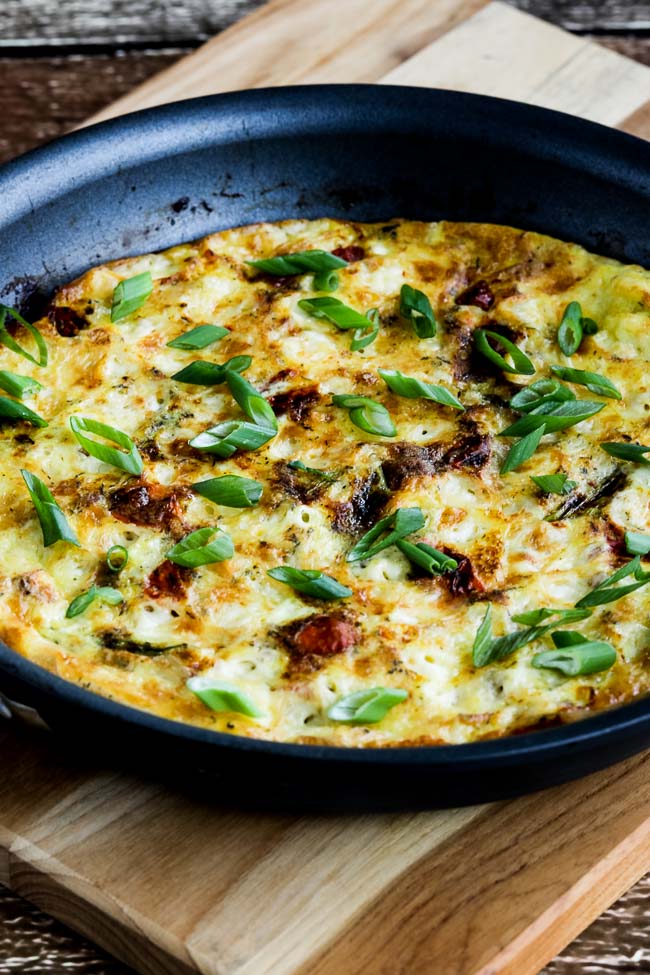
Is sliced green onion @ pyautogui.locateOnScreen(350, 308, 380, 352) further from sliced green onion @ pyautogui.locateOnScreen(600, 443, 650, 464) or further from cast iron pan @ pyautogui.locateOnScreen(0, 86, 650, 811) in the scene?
sliced green onion @ pyautogui.locateOnScreen(600, 443, 650, 464)

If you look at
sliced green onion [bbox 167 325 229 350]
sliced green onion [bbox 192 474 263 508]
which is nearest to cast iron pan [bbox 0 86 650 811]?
sliced green onion [bbox 167 325 229 350]

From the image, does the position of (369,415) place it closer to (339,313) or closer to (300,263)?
(339,313)

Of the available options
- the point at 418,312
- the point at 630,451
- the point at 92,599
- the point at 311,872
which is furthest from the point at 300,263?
the point at 311,872

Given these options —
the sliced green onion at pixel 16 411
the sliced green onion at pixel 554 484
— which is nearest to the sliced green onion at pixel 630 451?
the sliced green onion at pixel 554 484

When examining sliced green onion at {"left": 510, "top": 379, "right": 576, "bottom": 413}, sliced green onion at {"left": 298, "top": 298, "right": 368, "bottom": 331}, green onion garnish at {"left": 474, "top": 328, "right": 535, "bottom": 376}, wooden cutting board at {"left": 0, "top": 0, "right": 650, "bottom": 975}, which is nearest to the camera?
wooden cutting board at {"left": 0, "top": 0, "right": 650, "bottom": 975}

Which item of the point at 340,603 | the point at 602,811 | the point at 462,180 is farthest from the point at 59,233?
the point at 602,811
